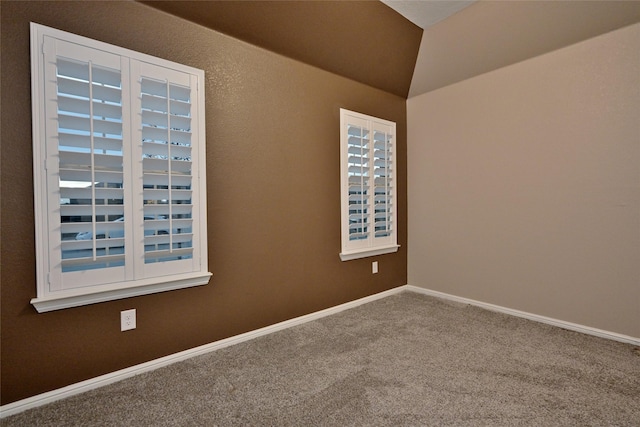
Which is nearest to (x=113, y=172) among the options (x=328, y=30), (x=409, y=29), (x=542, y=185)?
(x=328, y=30)

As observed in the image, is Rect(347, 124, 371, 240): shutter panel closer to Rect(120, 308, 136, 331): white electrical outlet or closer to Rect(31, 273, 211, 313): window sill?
Rect(31, 273, 211, 313): window sill

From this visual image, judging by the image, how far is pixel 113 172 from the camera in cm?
182

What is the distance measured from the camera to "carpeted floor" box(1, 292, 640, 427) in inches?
60.6

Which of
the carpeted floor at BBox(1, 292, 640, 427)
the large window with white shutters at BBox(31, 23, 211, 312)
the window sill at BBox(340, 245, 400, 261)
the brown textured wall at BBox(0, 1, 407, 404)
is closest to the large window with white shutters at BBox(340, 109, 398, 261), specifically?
the window sill at BBox(340, 245, 400, 261)

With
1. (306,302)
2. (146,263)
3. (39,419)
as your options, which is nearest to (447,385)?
(306,302)

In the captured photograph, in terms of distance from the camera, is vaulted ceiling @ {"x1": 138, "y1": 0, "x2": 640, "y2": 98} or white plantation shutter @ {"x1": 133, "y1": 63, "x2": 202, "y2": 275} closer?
white plantation shutter @ {"x1": 133, "y1": 63, "x2": 202, "y2": 275}

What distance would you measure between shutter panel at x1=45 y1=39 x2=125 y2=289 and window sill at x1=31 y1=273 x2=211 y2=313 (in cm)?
6

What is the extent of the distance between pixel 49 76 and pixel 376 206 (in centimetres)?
275

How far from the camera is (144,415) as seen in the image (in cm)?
157

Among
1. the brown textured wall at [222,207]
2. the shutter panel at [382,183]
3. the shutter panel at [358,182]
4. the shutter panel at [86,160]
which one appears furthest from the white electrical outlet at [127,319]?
the shutter panel at [382,183]

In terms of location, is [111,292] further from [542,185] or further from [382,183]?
[542,185]

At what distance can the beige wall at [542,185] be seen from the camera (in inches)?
90.5

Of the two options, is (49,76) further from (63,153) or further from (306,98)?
(306,98)

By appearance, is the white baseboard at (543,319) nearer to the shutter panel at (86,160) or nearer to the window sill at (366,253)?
the window sill at (366,253)
